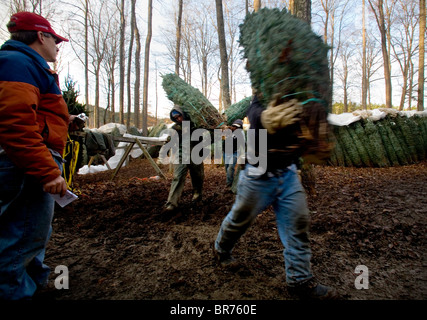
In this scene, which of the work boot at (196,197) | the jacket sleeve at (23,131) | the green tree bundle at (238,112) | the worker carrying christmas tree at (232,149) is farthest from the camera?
the worker carrying christmas tree at (232,149)

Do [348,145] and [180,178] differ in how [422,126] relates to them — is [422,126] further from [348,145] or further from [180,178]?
[180,178]

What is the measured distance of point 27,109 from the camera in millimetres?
1388

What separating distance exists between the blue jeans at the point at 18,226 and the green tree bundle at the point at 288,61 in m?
1.78

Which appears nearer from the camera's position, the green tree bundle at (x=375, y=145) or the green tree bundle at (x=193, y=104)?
the green tree bundle at (x=193, y=104)

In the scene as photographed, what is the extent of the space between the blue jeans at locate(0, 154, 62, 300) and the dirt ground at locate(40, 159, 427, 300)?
0.45 m

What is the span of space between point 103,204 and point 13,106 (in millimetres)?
3436

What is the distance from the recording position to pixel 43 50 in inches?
67.7

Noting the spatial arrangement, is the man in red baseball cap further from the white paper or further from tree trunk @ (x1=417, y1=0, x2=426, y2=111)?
tree trunk @ (x1=417, y1=0, x2=426, y2=111)

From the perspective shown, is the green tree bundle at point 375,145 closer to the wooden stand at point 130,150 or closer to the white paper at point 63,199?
the wooden stand at point 130,150

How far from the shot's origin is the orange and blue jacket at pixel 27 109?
4.40ft

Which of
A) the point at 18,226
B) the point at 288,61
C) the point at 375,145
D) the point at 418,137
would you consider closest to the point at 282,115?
the point at 288,61

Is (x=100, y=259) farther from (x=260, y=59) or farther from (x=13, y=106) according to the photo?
(x=260, y=59)

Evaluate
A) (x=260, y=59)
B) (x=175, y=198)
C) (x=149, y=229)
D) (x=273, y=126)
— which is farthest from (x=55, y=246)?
(x=260, y=59)

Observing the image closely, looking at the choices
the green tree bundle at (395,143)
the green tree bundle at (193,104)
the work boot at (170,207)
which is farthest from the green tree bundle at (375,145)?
the work boot at (170,207)
